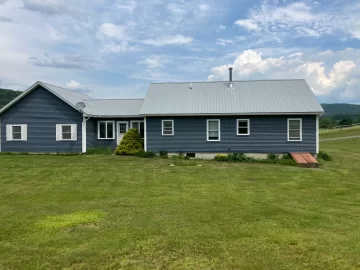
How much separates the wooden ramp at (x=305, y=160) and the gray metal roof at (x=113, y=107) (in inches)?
448

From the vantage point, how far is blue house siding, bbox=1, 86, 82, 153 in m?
24.6

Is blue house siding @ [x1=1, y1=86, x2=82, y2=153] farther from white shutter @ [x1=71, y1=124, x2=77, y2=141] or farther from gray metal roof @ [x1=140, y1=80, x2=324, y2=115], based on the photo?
gray metal roof @ [x1=140, y1=80, x2=324, y2=115]

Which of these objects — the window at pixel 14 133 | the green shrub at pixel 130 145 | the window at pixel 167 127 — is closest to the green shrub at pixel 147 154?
→ the green shrub at pixel 130 145

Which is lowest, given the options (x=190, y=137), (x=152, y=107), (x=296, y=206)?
(x=296, y=206)

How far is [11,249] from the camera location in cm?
609

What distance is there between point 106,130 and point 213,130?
27.7 ft

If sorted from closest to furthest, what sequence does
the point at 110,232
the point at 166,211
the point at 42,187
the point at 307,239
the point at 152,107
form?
the point at 307,239 → the point at 110,232 → the point at 166,211 → the point at 42,187 → the point at 152,107

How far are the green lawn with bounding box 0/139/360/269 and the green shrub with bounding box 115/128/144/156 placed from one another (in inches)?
312

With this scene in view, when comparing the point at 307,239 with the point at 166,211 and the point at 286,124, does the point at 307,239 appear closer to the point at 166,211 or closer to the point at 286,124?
the point at 166,211

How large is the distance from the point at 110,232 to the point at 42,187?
6726 millimetres

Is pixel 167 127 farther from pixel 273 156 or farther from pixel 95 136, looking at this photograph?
pixel 273 156

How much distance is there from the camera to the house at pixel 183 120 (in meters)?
22.1

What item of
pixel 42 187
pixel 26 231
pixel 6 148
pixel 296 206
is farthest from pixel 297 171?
pixel 6 148

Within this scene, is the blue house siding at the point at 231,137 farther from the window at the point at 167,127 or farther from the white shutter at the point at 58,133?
the white shutter at the point at 58,133
